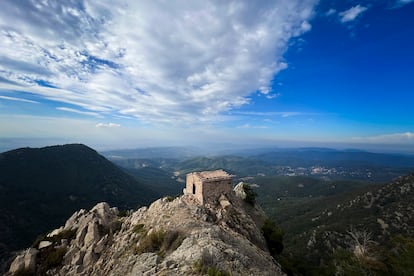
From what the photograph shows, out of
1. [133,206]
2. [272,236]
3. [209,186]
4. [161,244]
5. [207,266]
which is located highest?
[209,186]

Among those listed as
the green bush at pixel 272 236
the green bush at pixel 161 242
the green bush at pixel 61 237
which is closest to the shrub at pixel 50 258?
the green bush at pixel 61 237

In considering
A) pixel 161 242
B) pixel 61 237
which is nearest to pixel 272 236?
pixel 161 242

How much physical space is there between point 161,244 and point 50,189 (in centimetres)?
14383

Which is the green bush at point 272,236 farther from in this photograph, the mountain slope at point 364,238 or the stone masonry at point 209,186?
the stone masonry at point 209,186

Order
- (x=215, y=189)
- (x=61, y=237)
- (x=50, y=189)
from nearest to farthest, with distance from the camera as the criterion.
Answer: (x=215, y=189), (x=61, y=237), (x=50, y=189)

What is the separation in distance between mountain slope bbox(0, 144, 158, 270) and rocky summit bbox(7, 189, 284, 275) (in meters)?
70.4

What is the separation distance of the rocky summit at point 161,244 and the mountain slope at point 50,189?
70.4 m

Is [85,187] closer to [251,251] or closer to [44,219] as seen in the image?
[44,219]

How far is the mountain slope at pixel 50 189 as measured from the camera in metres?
101

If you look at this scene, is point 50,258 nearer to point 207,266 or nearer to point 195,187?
point 195,187

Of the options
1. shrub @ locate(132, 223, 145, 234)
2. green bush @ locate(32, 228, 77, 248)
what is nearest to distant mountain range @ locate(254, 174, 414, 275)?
shrub @ locate(132, 223, 145, 234)

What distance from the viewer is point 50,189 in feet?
450

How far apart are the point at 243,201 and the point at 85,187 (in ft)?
473

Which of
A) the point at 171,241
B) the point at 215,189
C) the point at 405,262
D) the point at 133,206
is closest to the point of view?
the point at 171,241
